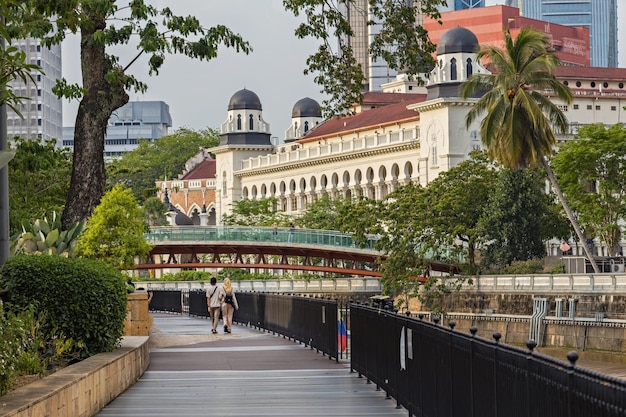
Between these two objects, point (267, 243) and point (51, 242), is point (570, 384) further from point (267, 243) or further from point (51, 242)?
point (267, 243)

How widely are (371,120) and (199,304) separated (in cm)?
9854

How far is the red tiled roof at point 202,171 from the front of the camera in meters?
192

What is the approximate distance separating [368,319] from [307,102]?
159744 mm

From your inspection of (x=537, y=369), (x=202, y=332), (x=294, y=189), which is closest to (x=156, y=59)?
(x=202, y=332)

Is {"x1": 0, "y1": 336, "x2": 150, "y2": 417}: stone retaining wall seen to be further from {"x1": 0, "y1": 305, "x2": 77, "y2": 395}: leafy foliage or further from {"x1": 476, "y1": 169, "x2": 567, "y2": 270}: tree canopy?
{"x1": 476, "y1": 169, "x2": 567, "y2": 270}: tree canopy

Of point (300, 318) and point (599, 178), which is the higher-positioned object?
point (599, 178)

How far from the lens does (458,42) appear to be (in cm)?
12631

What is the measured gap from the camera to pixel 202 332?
37.9m

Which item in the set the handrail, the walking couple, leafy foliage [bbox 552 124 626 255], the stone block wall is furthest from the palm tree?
the stone block wall

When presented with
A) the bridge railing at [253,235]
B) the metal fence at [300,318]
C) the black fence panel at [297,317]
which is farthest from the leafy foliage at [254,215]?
the black fence panel at [297,317]

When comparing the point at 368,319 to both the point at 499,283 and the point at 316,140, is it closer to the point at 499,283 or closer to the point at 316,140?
the point at 499,283


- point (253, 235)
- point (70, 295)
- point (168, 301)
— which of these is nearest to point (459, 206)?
point (253, 235)

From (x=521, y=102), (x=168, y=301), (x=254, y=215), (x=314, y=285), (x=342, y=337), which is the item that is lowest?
(x=314, y=285)

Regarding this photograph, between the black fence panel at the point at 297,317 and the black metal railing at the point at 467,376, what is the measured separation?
3.85 metres
